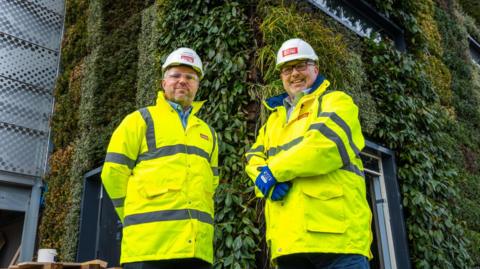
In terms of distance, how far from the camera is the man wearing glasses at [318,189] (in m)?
2.52

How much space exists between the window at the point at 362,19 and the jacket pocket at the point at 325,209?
3820mm

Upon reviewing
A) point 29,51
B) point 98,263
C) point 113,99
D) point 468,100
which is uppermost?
point 29,51

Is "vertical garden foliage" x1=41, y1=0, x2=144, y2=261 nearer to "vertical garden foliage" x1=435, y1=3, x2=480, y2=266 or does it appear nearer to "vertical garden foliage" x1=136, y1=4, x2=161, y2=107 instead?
"vertical garden foliage" x1=136, y1=4, x2=161, y2=107

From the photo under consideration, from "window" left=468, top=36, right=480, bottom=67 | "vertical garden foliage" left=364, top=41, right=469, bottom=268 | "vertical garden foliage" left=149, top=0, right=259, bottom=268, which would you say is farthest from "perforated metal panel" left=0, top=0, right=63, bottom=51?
"window" left=468, top=36, right=480, bottom=67

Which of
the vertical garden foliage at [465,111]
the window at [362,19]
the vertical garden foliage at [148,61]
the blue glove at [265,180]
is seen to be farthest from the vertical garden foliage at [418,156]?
the blue glove at [265,180]

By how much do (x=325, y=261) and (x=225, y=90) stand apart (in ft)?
8.21

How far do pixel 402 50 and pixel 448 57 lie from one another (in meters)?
1.65

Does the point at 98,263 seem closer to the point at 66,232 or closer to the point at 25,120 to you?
the point at 66,232

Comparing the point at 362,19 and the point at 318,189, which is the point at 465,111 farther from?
the point at 318,189

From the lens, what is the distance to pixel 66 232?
6297mm

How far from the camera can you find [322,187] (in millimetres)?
2613

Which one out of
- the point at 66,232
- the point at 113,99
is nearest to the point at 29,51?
the point at 113,99

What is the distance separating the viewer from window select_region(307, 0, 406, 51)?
631 cm

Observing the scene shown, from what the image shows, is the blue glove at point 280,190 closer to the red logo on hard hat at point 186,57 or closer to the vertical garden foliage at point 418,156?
the red logo on hard hat at point 186,57
